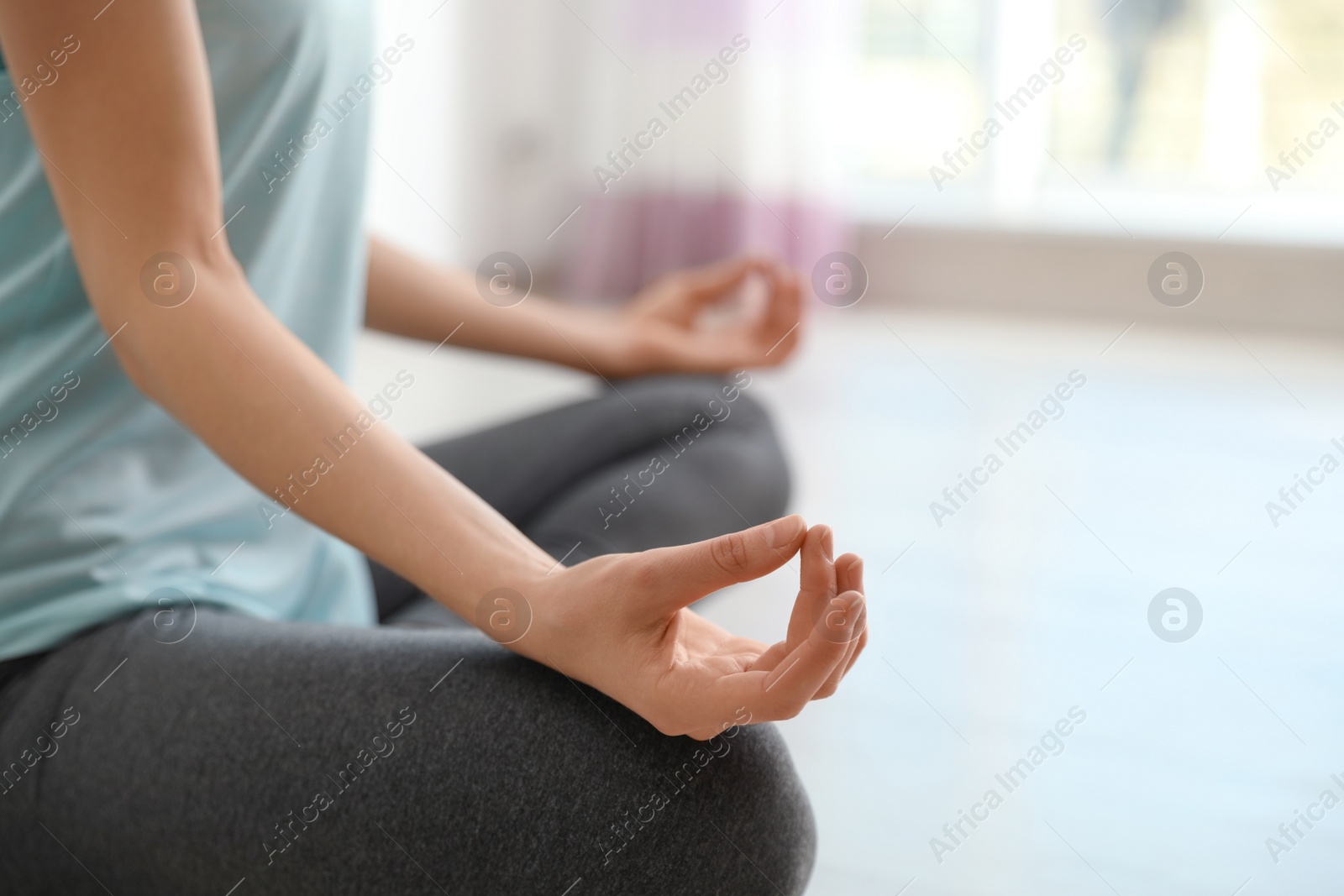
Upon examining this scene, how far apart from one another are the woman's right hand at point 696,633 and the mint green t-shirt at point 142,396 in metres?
0.20

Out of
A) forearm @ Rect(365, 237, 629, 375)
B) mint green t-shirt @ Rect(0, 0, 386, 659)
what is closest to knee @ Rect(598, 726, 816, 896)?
mint green t-shirt @ Rect(0, 0, 386, 659)

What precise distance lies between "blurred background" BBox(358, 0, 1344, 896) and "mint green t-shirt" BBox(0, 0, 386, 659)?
493mm

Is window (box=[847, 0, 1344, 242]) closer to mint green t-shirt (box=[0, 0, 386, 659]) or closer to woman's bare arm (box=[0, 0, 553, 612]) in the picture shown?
mint green t-shirt (box=[0, 0, 386, 659])

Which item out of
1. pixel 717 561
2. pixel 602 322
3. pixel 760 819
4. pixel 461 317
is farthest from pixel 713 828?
pixel 602 322

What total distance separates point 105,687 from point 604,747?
27 cm

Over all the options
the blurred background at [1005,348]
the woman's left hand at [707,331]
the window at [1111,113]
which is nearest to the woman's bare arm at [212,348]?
the blurred background at [1005,348]

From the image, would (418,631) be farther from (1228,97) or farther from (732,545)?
(1228,97)

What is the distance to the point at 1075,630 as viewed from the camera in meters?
1.27

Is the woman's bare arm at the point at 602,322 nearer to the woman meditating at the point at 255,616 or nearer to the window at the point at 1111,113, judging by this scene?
the woman meditating at the point at 255,616

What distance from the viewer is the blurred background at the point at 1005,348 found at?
981 millimetres

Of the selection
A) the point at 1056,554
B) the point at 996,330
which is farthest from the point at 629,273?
the point at 1056,554

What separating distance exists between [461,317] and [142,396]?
0.46 metres

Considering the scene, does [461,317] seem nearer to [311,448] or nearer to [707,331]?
[707,331]

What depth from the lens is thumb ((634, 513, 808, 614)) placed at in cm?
49
